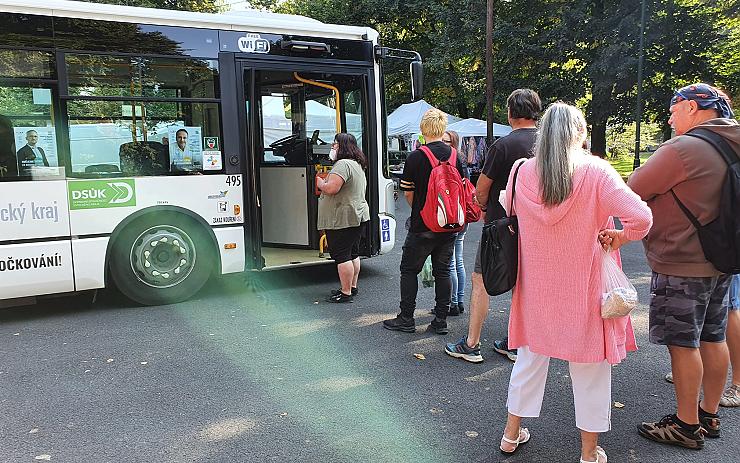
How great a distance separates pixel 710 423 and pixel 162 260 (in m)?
5.11

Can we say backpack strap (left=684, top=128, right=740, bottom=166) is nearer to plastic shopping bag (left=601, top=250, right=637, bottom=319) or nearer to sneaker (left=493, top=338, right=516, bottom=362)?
plastic shopping bag (left=601, top=250, right=637, bottom=319)

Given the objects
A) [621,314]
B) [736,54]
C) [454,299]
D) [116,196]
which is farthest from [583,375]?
[736,54]

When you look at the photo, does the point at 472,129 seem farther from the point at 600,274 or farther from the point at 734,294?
the point at 600,274

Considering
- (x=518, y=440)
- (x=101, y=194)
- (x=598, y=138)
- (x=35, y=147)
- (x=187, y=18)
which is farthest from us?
(x=598, y=138)

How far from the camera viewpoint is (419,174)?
16.4 ft

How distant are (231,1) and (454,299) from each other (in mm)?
27650

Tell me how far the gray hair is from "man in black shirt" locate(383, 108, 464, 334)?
2.09 metres

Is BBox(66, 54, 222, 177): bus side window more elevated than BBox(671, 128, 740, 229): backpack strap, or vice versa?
BBox(66, 54, 222, 177): bus side window

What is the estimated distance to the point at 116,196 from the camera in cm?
603

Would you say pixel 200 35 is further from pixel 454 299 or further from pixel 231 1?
pixel 231 1

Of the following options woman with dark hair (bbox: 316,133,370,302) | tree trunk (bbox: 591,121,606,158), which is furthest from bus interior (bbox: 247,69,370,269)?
tree trunk (bbox: 591,121,606,158)

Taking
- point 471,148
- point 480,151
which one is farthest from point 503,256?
point 471,148

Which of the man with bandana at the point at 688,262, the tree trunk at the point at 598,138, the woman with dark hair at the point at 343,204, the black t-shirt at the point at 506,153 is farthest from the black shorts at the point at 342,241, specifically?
the tree trunk at the point at 598,138

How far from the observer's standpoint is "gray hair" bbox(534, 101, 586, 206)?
111 inches
